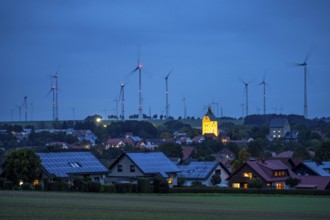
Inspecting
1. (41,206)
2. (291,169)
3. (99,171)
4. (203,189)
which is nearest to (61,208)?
(41,206)

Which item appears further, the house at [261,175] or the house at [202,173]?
the house at [202,173]

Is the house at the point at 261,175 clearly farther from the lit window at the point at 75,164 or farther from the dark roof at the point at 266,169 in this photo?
the lit window at the point at 75,164

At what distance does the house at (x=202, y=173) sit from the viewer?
81.2 m

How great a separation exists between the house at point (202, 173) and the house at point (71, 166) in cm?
1174

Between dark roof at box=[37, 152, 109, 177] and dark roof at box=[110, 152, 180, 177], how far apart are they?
312 centimetres

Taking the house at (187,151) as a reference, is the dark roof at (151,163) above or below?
below

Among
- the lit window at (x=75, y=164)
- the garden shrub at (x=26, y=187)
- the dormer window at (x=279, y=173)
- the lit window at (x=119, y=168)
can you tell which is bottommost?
the garden shrub at (x=26, y=187)

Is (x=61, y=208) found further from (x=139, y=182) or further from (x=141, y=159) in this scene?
(x=141, y=159)

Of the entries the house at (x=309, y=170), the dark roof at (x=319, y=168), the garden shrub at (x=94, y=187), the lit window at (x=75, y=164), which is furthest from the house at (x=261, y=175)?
the garden shrub at (x=94, y=187)

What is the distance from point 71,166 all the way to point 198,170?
18667 millimetres

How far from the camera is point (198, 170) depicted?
83562 millimetres

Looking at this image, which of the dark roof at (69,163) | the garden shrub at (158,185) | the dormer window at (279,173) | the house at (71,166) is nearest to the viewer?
the garden shrub at (158,185)

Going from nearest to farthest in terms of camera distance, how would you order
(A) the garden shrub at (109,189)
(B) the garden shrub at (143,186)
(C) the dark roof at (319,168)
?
(A) the garden shrub at (109,189) → (B) the garden shrub at (143,186) → (C) the dark roof at (319,168)

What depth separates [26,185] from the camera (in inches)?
2245
